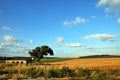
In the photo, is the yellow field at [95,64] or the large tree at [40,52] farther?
the large tree at [40,52]

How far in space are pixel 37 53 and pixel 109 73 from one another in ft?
224

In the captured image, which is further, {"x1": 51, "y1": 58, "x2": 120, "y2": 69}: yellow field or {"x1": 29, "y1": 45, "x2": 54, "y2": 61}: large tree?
{"x1": 29, "y1": 45, "x2": 54, "y2": 61}: large tree

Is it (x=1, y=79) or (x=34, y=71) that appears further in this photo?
(x=34, y=71)

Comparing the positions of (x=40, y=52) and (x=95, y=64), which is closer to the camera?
(x=95, y=64)

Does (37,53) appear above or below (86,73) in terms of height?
above

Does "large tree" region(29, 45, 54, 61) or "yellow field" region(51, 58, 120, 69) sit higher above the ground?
"large tree" region(29, 45, 54, 61)

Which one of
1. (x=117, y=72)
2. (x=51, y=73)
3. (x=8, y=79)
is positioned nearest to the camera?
(x=8, y=79)

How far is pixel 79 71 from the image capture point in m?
31.5

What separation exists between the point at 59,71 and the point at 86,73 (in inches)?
123

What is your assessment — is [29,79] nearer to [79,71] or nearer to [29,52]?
[79,71]

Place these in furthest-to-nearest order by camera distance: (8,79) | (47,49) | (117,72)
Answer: (47,49), (117,72), (8,79)

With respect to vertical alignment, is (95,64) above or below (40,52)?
below

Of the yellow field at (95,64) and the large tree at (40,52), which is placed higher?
the large tree at (40,52)

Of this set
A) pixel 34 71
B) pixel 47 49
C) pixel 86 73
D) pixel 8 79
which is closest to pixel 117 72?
pixel 86 73
